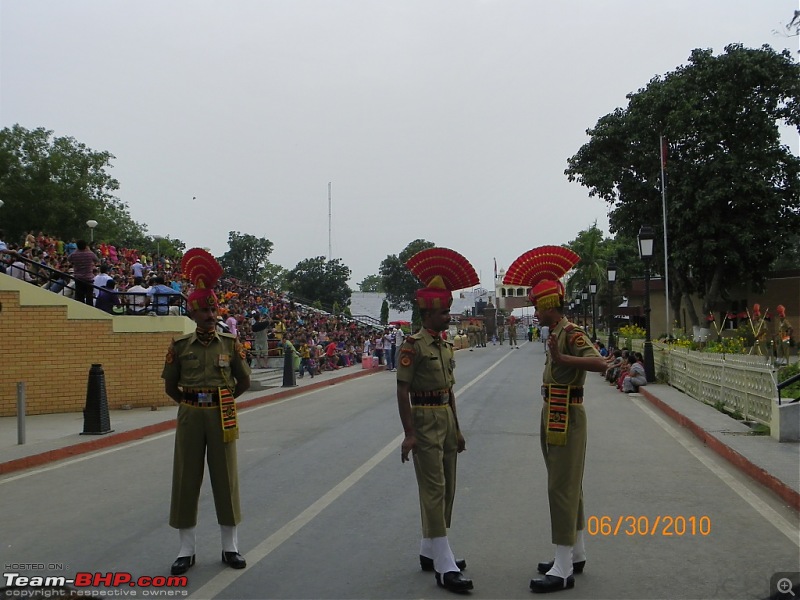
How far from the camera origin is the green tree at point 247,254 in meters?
85.0

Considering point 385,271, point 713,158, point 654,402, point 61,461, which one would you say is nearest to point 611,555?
point 61,461

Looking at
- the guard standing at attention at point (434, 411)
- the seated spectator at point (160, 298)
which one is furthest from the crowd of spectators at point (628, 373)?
the guard standing at attention at point (434, 411)

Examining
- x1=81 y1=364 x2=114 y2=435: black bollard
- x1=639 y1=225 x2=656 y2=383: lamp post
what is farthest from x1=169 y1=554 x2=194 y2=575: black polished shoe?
x1=639 y1=225 x2=656 y2=383: lamp post

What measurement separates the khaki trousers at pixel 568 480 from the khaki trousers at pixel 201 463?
2.26 m

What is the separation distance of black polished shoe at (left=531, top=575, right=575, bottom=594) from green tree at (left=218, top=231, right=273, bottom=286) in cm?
8110

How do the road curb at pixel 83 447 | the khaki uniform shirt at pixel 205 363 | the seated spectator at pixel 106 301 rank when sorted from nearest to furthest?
the khaki uniform shirt at pixel 205 363
the road curb at pixel 83 447
the seated spectator at pixel 106 301

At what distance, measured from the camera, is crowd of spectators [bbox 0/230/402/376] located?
661 inches

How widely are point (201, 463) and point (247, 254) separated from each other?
8210 centimetres

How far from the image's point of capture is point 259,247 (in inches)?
3386

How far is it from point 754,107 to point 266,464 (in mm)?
32532

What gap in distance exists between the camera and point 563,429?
5156 mm

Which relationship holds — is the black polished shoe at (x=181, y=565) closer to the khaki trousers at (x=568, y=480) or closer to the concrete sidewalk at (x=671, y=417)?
the khaki trousers at (x=568, y=480)

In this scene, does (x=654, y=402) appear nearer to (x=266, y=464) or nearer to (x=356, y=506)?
(x=266, y=464)

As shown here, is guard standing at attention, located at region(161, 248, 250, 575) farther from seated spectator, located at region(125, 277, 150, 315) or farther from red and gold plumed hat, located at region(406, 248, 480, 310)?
seated spectator, located at region(125, 277, 150, 315)
